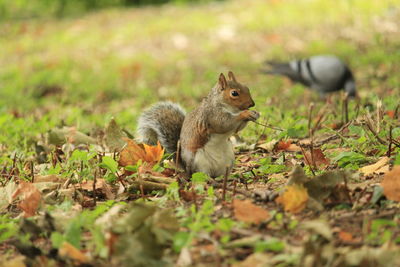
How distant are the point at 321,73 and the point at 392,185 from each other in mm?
5476

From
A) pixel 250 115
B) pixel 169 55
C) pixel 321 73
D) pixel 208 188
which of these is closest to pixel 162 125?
pixel 250 115

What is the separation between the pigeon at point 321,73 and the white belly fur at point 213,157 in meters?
4.46

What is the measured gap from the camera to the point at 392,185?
7.47 ft

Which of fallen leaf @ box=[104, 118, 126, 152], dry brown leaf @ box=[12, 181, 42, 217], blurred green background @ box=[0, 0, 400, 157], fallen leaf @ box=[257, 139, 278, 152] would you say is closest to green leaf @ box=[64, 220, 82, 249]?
dry brown leaf @ box=[12, 181, 42, 217]

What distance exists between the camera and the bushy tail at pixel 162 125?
3502 millimetres

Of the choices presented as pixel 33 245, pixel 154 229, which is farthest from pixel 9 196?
pixel 154 229

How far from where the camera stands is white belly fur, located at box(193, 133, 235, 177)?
3.12 metres

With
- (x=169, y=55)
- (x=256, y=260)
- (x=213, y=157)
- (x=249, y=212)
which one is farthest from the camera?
(x=169, y=55)

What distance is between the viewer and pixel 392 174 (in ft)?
7.53

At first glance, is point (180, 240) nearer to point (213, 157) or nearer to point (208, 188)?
point (208, 188)

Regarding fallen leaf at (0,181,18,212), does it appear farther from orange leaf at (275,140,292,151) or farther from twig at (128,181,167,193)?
orange leaf at (275,140,292,151)

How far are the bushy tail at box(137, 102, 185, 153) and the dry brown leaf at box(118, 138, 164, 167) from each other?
0.27 m

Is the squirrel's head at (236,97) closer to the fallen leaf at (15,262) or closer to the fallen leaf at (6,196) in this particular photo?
the fallen leaf at (6,196)

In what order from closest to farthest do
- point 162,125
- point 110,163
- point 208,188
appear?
point 208,188
point 110,163
point 162,125
